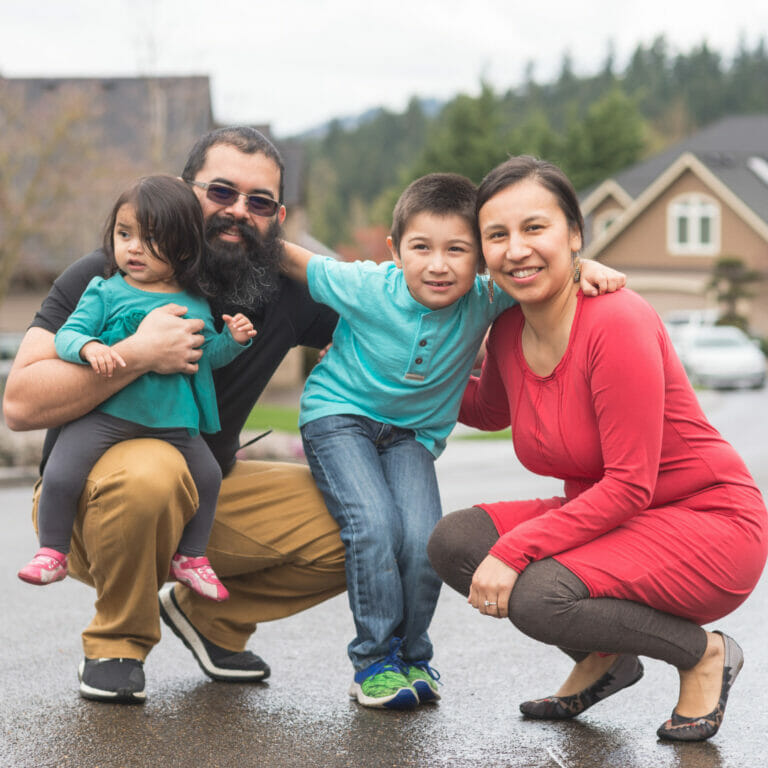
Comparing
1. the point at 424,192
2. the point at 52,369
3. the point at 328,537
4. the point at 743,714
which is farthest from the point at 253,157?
the point at 743,714

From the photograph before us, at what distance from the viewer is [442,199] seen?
3686 millimetres

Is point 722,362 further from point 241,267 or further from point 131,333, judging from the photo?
point 131,333

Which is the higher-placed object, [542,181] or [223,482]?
[542,181]

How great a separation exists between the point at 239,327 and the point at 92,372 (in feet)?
1.51

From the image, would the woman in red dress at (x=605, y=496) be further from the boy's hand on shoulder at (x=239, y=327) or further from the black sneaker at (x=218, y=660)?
the black sneaker at (x=218, y=660)

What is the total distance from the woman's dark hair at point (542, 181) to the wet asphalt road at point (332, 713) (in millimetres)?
1466

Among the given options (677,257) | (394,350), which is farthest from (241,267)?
(677,257)

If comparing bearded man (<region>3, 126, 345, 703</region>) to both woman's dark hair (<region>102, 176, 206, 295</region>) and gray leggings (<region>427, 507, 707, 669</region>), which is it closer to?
woman's dark hair (<region>102, 176, 206, 295</region>)

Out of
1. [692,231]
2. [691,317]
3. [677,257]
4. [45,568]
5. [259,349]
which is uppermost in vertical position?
[259,349]

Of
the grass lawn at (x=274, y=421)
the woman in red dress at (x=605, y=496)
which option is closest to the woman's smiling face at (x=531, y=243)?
the woman in red dress at (x=605, y=496)

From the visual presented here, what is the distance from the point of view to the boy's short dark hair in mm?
3676

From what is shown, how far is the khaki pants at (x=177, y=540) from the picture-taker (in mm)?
3467

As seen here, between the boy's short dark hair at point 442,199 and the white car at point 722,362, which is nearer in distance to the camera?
the boy's short dark hair at point 442,199

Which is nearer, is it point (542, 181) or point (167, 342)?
point (542, 181)
